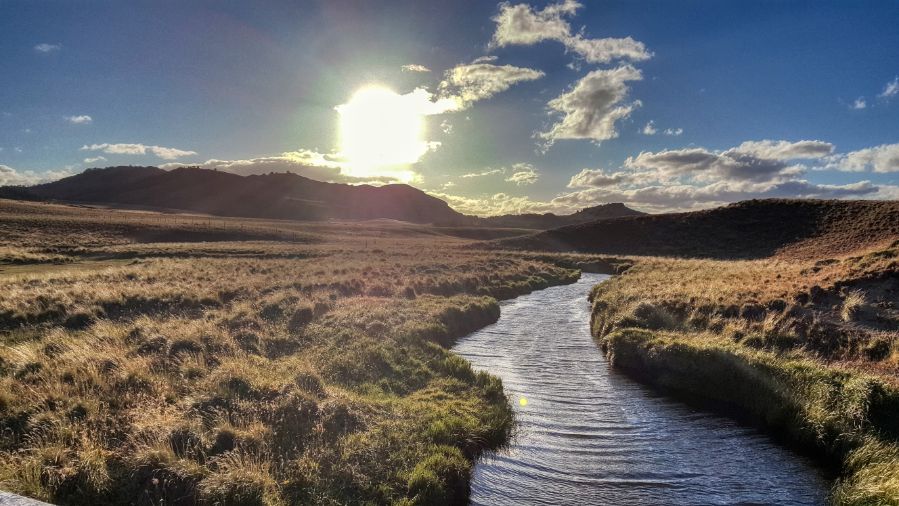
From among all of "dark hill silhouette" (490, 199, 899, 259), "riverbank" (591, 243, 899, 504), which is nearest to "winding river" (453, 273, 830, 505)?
"riverbank" (591, 243, 899, 504)

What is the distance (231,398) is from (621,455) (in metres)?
10.0

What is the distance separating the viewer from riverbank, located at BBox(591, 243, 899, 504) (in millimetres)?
11352

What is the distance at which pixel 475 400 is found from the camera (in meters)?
15.0

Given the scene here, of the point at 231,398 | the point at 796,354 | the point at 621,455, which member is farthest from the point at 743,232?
the point at 231,398

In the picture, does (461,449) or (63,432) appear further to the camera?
(461,449)

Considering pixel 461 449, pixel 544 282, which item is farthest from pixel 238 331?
pixel 544 282

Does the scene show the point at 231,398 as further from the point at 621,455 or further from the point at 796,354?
the point at 796,354

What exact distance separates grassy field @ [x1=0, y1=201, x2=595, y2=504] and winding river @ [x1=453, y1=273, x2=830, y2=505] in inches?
42.5

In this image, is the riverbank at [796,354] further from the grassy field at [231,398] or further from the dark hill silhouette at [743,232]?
the dark hill silhouette at [743,232]

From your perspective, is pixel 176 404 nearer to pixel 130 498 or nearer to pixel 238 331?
pixel 130 498

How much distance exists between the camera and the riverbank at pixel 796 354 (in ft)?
37.2

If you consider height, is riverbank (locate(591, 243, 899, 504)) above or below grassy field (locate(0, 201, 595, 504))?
above

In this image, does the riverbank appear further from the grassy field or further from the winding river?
the grassy field

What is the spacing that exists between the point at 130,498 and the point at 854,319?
82.0ft
